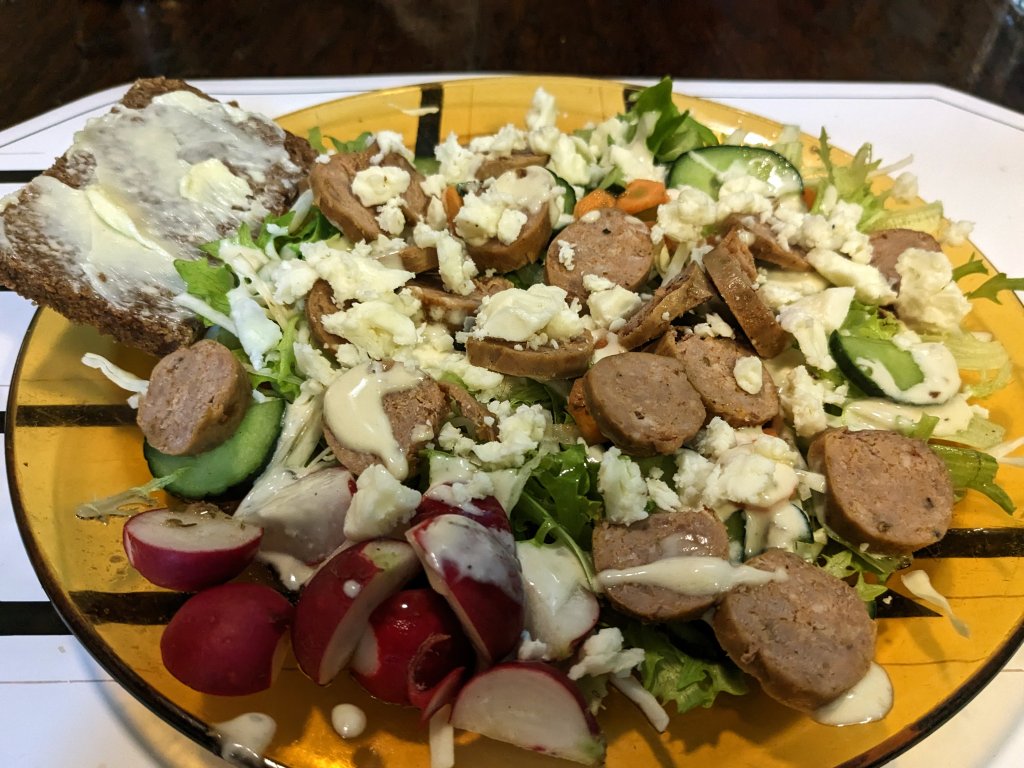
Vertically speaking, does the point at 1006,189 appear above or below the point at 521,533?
above

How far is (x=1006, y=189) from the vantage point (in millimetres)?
3447

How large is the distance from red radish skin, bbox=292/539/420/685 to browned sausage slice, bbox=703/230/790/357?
1.32 meters

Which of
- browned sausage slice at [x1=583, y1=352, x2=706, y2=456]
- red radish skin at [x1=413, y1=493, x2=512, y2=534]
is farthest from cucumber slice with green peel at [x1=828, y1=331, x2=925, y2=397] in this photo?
red radish skin at [x1=413, y1=493, x2=512, y2=534]

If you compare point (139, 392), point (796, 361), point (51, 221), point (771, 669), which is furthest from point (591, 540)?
point (51, 221)

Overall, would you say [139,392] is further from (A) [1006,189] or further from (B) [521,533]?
(A) [1006,189]

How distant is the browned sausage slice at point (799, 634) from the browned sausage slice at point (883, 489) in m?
0.24

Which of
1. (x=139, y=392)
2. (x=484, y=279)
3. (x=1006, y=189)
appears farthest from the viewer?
(x=1006, y=189)

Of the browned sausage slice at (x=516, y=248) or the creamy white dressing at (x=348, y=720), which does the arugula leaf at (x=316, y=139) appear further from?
the creamy white dressing at (x=348, y=720)

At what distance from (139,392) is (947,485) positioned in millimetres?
2510

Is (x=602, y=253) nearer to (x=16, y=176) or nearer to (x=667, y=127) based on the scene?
(x=667, y=127)

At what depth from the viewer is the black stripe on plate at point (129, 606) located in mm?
1842

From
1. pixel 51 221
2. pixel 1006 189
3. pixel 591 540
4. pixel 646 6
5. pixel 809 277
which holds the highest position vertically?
pixel 646 6

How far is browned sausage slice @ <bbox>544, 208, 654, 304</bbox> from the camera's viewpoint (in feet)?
8.45

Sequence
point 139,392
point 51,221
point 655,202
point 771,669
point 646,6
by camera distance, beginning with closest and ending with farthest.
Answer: point 771,669 < point 139,392 < point 51,221 < point 655,202 < point 646,6
